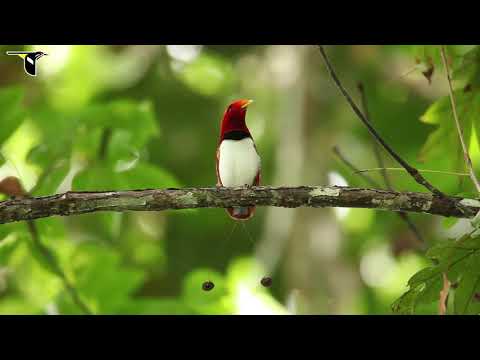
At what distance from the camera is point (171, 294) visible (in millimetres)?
8398

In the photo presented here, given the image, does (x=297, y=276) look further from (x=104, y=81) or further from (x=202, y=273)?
(x=104, y=81)

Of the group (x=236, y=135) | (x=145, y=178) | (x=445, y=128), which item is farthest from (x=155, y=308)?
(x=445, y=128)

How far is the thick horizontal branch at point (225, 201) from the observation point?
109 inches

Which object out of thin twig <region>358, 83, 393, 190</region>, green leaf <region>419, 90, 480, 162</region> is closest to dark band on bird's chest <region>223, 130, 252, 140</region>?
thin twig <region>358, 83, 393, 190</region>

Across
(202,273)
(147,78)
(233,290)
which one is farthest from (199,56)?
(202,273)

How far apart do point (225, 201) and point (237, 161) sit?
1165 mm

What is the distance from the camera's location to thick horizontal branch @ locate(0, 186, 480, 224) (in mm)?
2781

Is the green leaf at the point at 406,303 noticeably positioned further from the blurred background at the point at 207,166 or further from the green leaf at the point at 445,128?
the green leaf at the point at 445,128

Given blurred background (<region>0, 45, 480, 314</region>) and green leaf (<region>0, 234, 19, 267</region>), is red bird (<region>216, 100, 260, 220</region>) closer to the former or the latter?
blurred background (<region>0, 45, 480, 314</region>)

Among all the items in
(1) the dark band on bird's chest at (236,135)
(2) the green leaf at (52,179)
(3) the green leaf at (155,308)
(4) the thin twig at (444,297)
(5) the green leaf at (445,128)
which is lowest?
(4) the thin twig at (444,297)

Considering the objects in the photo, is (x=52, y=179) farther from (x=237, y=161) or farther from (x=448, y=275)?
(x=448, y=275)

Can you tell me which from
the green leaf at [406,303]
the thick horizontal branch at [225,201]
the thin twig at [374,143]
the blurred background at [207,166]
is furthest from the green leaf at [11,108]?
the green leaf at [406,303]

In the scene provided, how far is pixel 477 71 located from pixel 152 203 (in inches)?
68.4

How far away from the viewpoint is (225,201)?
2.86m
